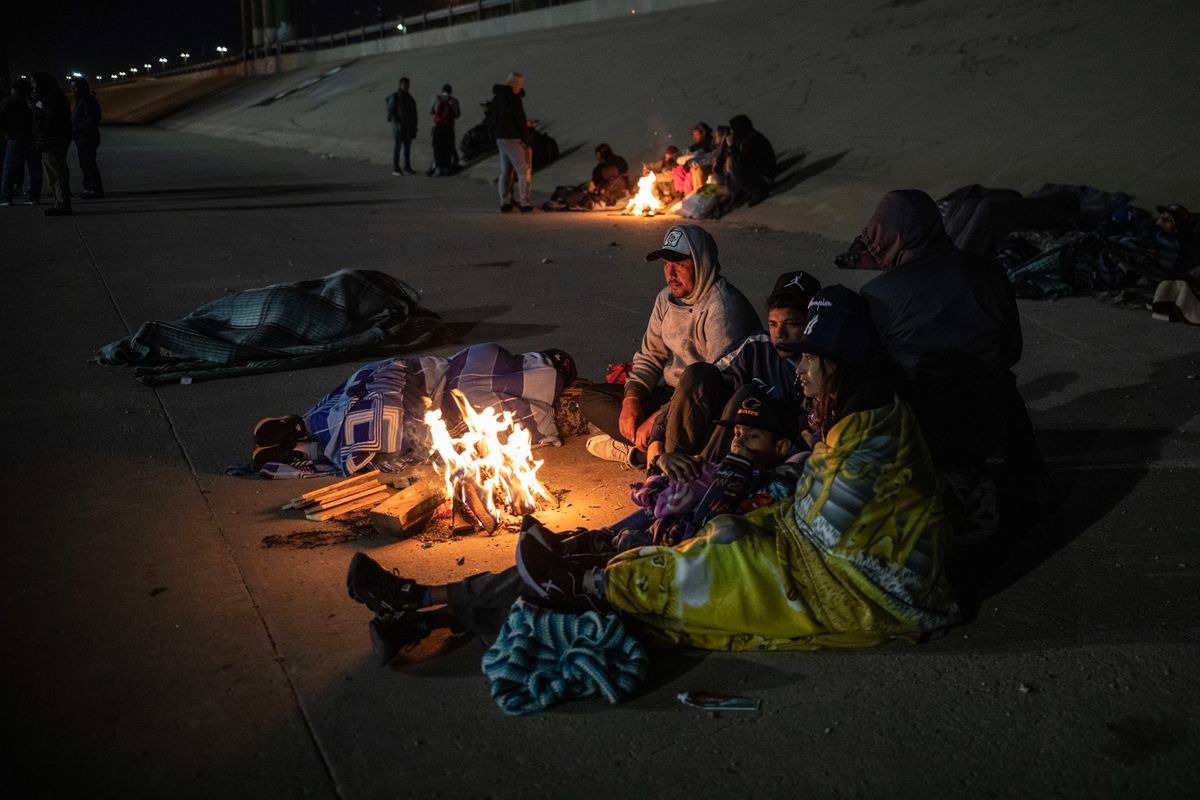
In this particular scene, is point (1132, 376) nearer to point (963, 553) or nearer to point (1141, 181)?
point (963, 553)

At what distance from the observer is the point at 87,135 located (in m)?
17.6

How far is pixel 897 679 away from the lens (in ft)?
11.6

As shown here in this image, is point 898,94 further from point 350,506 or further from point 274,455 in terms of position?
point 350,506

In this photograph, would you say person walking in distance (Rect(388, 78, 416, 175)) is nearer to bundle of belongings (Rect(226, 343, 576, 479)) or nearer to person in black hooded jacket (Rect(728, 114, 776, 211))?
person in black hooded jacket (Rect(728, 114, 776, 211))

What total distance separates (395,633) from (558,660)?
0.59 meters

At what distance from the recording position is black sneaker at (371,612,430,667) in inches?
144

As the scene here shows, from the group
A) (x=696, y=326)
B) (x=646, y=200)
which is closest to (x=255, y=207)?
(x=646, y=200)

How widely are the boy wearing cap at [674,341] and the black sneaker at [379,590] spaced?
1.69 metres

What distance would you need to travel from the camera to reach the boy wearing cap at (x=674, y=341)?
5.40 m

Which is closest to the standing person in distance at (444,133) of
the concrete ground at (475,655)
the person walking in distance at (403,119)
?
the person walking in distance at (403,119)

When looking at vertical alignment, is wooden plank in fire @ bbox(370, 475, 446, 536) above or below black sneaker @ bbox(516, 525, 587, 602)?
below

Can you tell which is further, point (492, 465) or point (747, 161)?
point (747, 161)

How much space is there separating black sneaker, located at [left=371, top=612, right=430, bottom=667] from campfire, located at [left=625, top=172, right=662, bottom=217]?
1169 centimetres

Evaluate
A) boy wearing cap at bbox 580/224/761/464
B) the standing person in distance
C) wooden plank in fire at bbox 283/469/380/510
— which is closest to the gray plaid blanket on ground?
wooden plank in fire at bbox 283/469/380/510
